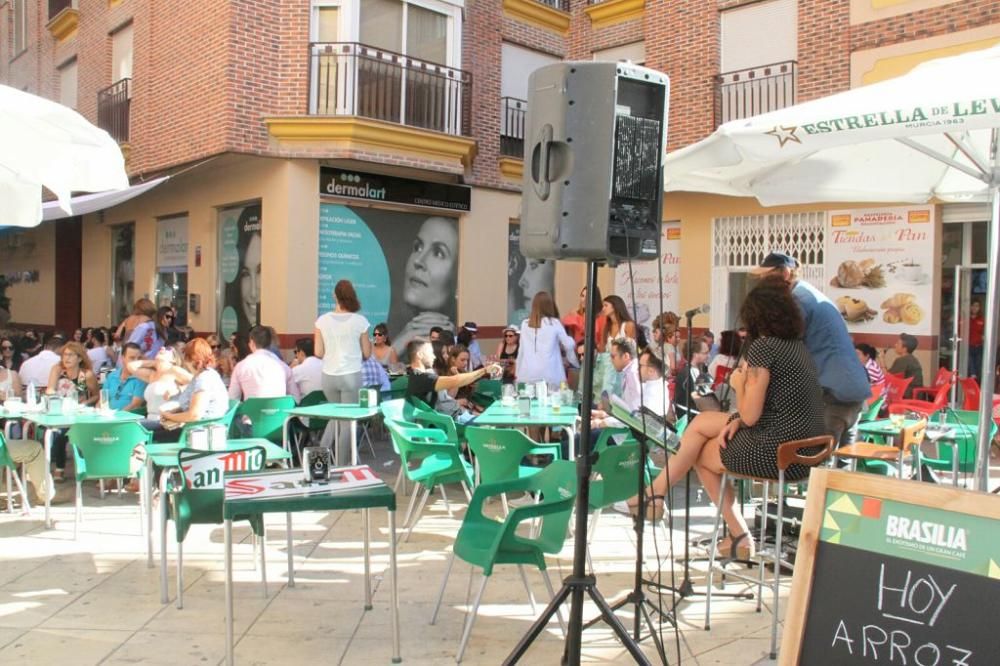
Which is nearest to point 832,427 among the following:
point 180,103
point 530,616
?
point 530,616

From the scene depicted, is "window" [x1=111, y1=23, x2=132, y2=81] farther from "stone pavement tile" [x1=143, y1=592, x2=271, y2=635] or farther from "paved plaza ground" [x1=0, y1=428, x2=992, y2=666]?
"stone pavement tile" [x1=143, y1=592, x2=271, y2=635]

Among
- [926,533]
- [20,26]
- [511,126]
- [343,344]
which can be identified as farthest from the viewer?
[20,26]

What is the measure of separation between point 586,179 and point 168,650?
293 centimetres

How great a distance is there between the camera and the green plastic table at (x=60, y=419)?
6250 mm

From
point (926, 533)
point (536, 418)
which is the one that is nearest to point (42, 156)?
point (536, 418)

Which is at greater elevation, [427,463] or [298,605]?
[427,463]

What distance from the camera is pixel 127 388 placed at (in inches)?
316

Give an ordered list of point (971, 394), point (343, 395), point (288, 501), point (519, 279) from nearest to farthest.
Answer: point (288, 501)
point (343, 395)
point (971, 394)
point (519, 279)

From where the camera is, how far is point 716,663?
399cm

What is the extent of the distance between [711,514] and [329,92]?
9.00 meters

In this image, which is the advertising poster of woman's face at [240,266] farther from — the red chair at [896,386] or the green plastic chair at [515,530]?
the green plastic chair at [515,530]

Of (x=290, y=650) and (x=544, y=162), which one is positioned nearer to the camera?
(x=544, y=162)

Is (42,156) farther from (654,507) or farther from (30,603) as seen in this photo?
(654,507)

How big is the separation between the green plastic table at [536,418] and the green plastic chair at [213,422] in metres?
1.86
